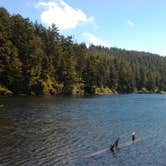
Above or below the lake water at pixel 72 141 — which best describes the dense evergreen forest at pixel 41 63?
above

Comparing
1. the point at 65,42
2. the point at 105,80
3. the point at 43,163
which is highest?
the point at 65,42

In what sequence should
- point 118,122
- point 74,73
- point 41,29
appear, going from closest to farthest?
point 118,122, point 74,73, point 41,29

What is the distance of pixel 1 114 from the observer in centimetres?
5488

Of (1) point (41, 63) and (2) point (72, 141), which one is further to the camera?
(1) point (41, 63)

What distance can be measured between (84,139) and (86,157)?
321 inches

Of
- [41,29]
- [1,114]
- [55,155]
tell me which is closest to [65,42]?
[41,29]

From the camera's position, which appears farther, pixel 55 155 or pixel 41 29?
pixel 41 29

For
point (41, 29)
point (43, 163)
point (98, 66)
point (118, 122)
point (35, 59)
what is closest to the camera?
point (43, 163)

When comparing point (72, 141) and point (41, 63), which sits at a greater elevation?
point (41, 63)

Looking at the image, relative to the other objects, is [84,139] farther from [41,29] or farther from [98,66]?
[98,66]

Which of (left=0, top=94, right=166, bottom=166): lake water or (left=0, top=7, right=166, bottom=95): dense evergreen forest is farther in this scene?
(left=0, top=7, right=166, bottom=95): dense evergreen forest

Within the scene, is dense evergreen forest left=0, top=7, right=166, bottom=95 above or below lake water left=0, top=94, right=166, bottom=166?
above

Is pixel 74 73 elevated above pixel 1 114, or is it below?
above

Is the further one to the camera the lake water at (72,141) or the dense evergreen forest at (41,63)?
the dense evergreen forest at (41,63)
